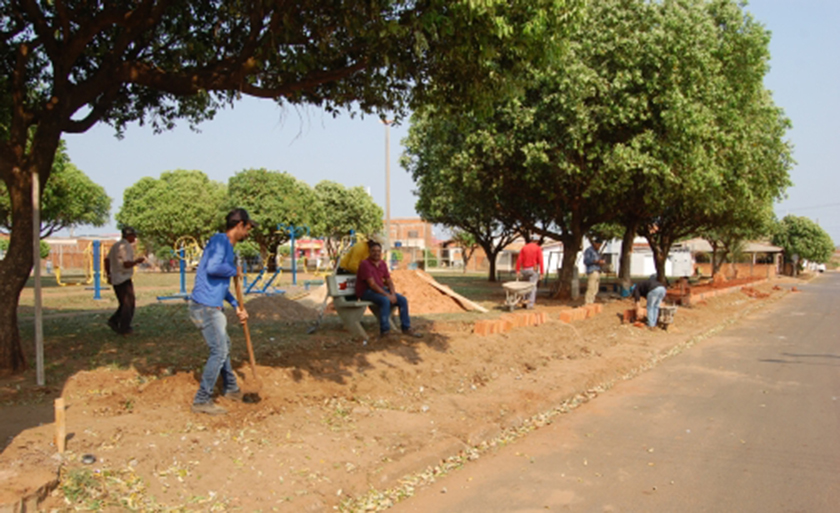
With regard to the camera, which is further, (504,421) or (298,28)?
(298,28)

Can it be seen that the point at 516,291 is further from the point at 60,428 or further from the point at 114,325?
the point at 60,428

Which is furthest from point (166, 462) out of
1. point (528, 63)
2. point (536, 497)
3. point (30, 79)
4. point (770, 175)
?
point (770, 175)

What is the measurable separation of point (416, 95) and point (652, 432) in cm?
532

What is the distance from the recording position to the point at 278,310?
12555 millimetres

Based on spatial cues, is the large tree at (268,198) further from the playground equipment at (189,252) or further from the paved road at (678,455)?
the paved road at (678,455)

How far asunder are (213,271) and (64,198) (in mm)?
27216

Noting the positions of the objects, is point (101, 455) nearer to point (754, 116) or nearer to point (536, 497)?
point (536, 497)

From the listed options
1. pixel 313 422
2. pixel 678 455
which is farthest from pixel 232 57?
pixel 678 455

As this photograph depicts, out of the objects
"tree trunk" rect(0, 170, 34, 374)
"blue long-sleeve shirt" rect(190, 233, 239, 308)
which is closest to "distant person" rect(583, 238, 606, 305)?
"blue long-sleeve shirt" rect(190, 233, 239, 308)

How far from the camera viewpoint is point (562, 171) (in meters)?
15.5

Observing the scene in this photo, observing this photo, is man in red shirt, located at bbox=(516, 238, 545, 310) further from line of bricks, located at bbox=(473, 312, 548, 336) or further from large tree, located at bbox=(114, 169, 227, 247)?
large tree, located at bbox=(114, 169, 227, 247)

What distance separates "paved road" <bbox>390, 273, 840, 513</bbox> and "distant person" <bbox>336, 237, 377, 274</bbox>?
409cm

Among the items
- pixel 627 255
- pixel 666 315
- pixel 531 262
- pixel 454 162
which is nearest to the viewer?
pixel 666 315

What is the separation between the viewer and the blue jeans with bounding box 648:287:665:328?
44.6ft
